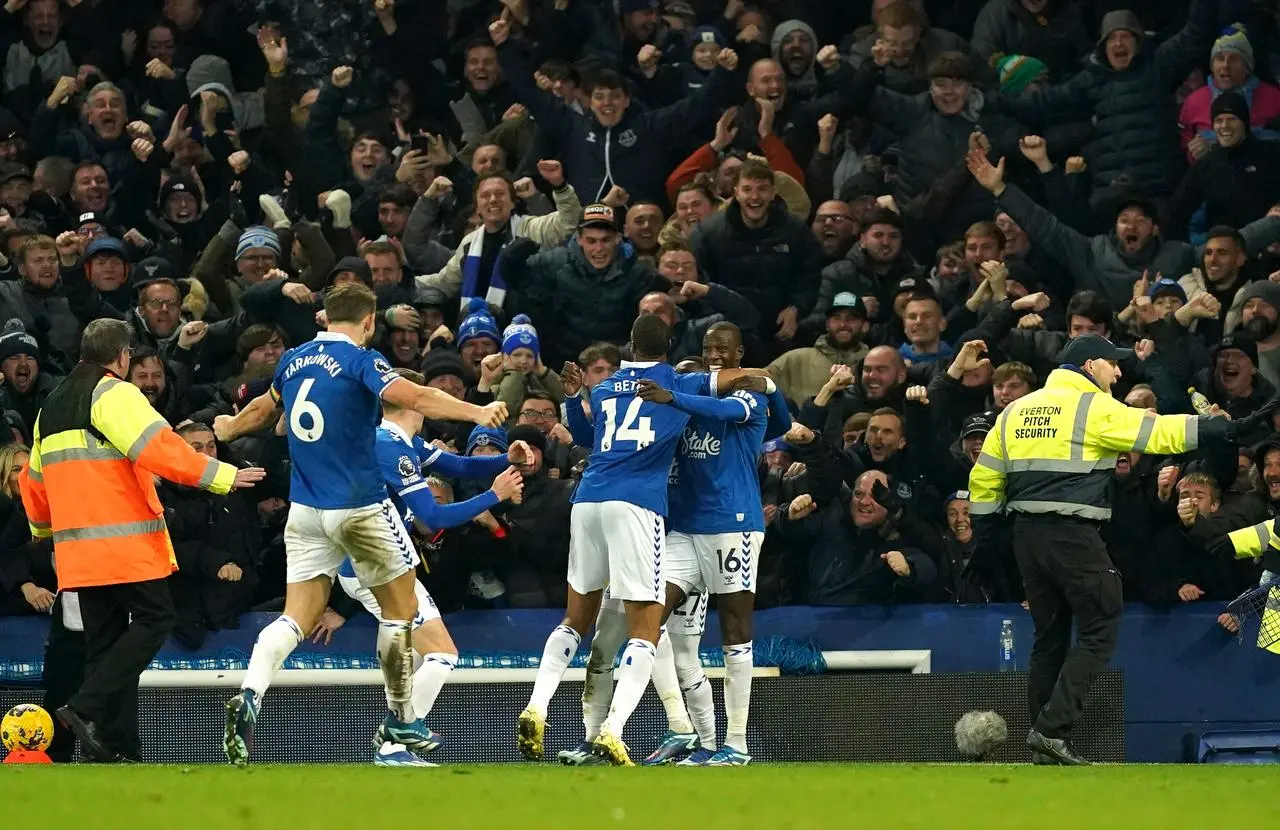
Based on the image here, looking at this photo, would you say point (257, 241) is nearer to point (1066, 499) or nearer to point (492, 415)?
point (492, 415)

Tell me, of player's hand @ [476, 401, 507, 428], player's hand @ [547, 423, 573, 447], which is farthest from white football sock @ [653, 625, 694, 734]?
player's hand @ [547, 423, 573, 447]

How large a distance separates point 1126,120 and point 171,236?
8.41 meters

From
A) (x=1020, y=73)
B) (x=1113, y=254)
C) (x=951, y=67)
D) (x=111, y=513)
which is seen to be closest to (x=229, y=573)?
(x=111, y=513)

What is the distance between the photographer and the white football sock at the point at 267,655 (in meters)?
10.2

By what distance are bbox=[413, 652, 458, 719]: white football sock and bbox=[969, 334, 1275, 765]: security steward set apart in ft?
10.7

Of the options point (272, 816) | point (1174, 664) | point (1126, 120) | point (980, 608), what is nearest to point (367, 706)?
point (980, 608)

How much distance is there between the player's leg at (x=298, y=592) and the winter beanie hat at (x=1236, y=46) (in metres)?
9.80

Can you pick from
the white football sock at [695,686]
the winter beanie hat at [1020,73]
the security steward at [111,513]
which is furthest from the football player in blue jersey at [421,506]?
the winter beanie hat at [1020,73]

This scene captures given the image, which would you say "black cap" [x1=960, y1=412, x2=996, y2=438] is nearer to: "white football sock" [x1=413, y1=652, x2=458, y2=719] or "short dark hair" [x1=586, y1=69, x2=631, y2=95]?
"white football sock" [x1=413, y1=652, x2=458, y2=719]

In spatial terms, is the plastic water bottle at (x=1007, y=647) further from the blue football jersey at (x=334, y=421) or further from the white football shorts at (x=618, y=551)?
the blue football jersey at (x=334, y=421)

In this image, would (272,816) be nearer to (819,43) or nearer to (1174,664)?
(1174,664)

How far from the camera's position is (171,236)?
1828 cm

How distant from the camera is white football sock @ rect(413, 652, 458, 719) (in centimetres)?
1116

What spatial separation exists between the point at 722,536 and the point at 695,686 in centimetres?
97
